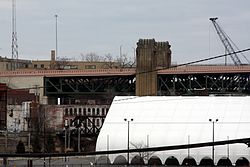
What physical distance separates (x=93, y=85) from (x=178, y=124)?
40.0 meters

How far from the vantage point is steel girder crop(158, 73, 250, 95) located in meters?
87.8

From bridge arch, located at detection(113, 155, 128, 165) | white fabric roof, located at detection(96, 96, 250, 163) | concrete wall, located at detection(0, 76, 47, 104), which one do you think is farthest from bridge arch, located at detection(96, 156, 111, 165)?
concrete wall, located at detection(0, 76, 47, 104)

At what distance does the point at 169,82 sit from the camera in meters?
92.5

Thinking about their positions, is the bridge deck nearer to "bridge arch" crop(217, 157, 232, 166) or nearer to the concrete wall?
the concrete wall

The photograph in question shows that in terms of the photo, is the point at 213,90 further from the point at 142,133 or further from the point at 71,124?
the point at 142,133

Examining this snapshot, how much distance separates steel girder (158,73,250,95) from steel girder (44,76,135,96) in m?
5.05

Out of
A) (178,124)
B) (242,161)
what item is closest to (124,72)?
(178,124)

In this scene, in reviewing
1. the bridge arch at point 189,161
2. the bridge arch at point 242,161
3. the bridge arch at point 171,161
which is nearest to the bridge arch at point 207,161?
the bridge arch at point 189,161

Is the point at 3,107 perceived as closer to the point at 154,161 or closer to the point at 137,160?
the point at 137,160

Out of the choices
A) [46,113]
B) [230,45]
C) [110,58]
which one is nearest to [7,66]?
[110,58]

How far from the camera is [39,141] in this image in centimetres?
6962

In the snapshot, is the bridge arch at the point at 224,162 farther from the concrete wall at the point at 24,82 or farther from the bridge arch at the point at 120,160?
the concrete wall at the point at 24,82

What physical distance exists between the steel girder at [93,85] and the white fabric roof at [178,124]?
98.9 feet

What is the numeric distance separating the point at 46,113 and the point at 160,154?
30470 mm
